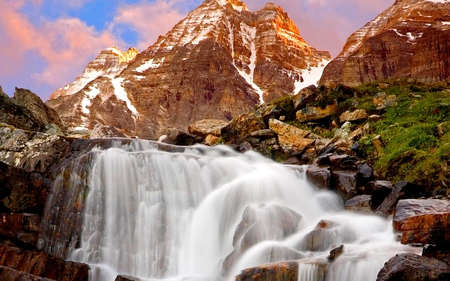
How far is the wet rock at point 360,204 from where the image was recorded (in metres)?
10.9

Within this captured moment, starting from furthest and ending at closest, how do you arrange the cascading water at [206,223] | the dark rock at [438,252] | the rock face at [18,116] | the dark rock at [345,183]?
the rock face at [18,116] < the dark rock at [345,183] < the cascading water at [206,223] < the dark rock at [438,252]

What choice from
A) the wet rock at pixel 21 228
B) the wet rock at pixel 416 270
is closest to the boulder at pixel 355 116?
the wet rock at pixel 416 270

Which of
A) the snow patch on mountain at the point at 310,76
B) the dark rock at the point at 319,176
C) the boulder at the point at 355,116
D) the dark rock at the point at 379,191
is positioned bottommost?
the dark rock at the point at 379,191

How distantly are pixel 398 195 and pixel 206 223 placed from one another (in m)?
5.31

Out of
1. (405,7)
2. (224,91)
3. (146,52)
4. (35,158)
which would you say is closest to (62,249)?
(35,158)

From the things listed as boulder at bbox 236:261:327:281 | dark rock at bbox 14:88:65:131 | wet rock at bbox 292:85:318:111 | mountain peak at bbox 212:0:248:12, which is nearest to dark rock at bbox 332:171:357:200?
boulder at bbox 236:261:327:281

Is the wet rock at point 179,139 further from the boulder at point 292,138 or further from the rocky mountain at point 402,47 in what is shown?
the rocky mountain at point 402,47

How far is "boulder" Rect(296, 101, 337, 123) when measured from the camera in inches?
737

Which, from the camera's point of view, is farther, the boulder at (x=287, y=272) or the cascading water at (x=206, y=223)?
the cascading water at (x=206, y=223)

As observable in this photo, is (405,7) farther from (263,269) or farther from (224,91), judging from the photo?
(263,269)

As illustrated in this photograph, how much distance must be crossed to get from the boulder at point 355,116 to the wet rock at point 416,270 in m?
11.9

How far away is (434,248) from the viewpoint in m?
6.39

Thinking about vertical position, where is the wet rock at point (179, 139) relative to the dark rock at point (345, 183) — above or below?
above

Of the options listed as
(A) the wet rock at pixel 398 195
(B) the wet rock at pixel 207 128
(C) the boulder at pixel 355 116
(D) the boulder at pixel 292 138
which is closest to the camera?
(A) the wet rock at pixel 398 195
